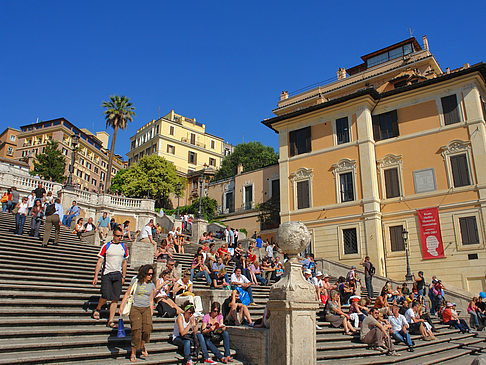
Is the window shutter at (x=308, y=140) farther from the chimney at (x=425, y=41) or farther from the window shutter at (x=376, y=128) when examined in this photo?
the chimney at (x=425, y=41)

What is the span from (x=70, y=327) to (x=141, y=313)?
1.68 metres

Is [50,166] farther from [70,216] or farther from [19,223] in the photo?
[19,223]

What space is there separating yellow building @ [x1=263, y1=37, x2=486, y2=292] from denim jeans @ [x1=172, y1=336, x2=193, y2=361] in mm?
17855

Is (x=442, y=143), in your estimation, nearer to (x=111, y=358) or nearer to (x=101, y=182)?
(x=111, y=358)

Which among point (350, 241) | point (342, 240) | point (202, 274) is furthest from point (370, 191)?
point (202, 274)

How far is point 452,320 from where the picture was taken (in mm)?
14961

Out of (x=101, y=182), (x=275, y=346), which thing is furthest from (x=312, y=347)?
(x=101, y=182)

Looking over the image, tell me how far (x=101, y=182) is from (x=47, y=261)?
Result: 245 feet

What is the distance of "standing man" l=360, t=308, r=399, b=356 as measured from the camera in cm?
1008

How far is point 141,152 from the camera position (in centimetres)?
6619

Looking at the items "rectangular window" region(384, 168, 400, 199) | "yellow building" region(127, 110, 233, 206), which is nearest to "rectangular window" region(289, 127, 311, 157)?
"rectangular window" region(384, 168, 400, 199)

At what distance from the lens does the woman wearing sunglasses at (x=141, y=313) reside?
6820 millimetres

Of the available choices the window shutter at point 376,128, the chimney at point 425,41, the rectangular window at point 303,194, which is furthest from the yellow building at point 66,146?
the chimney at point 425,41

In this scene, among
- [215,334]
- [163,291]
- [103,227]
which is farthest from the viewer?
[103,227]
